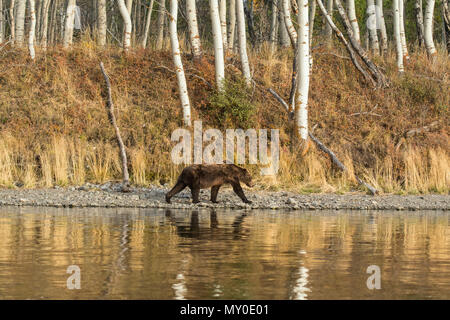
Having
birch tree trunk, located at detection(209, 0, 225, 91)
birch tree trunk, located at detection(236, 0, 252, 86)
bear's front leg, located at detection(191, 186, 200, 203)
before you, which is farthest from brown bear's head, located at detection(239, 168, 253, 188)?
birch tree trunk, located at detection(236, 0, 252, 86)

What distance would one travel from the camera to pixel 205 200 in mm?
21234

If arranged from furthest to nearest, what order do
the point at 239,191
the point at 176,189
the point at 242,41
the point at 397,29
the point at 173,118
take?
1. the point at 397,29
2. the point at 242,41
3. the point at 173,118
4. the point at 239,191
5. the point at 176,189

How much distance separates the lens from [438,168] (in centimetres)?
2375

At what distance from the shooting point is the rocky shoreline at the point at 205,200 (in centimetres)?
2034

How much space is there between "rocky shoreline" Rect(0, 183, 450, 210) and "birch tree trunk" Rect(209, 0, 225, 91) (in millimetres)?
5840

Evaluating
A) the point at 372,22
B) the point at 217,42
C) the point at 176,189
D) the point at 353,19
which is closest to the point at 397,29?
the point at 353,19

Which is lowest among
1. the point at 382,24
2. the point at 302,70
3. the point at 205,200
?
the point at 205,200

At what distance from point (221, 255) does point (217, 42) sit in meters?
15.6

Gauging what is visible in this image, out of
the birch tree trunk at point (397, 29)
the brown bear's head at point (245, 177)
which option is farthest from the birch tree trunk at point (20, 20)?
the birch tree trunk at point (397, 29)

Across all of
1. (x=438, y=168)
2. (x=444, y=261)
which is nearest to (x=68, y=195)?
(x=438, y=168)

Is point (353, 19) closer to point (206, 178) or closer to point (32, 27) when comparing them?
point (32, 27)

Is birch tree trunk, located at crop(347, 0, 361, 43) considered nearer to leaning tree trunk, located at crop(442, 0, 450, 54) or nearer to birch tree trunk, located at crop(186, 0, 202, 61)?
leaning tree trunk, located at crop(442, 0, 450, 54)

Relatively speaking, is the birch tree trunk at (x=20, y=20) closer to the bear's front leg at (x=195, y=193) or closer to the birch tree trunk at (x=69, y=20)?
the birch tree trunk at (x=69, y=20)

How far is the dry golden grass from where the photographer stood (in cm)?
2406
